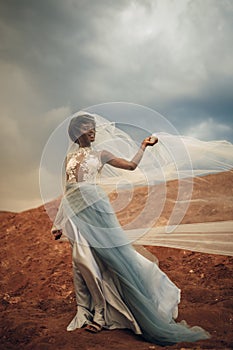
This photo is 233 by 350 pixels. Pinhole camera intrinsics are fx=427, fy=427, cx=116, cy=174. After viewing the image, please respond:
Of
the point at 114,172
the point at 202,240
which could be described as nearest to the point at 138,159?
the point at 114,172

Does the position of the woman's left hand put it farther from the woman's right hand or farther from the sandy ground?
the sandy ground

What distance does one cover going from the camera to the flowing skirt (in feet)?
10.4

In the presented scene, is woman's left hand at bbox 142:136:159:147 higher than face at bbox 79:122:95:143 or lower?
lower

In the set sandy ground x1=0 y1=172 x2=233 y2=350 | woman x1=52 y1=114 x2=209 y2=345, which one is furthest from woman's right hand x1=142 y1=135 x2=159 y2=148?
sandy ground x1=0 y1=172 x2=233 y2=350

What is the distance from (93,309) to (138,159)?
3.97ft

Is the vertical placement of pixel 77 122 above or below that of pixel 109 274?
above

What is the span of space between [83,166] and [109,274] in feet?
2.80

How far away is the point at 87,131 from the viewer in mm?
3379

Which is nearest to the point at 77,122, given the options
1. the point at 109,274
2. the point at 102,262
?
the point at 102,262

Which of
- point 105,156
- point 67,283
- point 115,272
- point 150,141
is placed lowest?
point 67,283

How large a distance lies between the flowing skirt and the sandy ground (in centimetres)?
12

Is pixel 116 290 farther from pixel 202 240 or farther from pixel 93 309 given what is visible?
pixel 202 240

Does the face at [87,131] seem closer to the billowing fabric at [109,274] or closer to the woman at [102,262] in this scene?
the woman at [102,262]

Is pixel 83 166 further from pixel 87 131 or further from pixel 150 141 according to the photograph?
pixel 150 141
